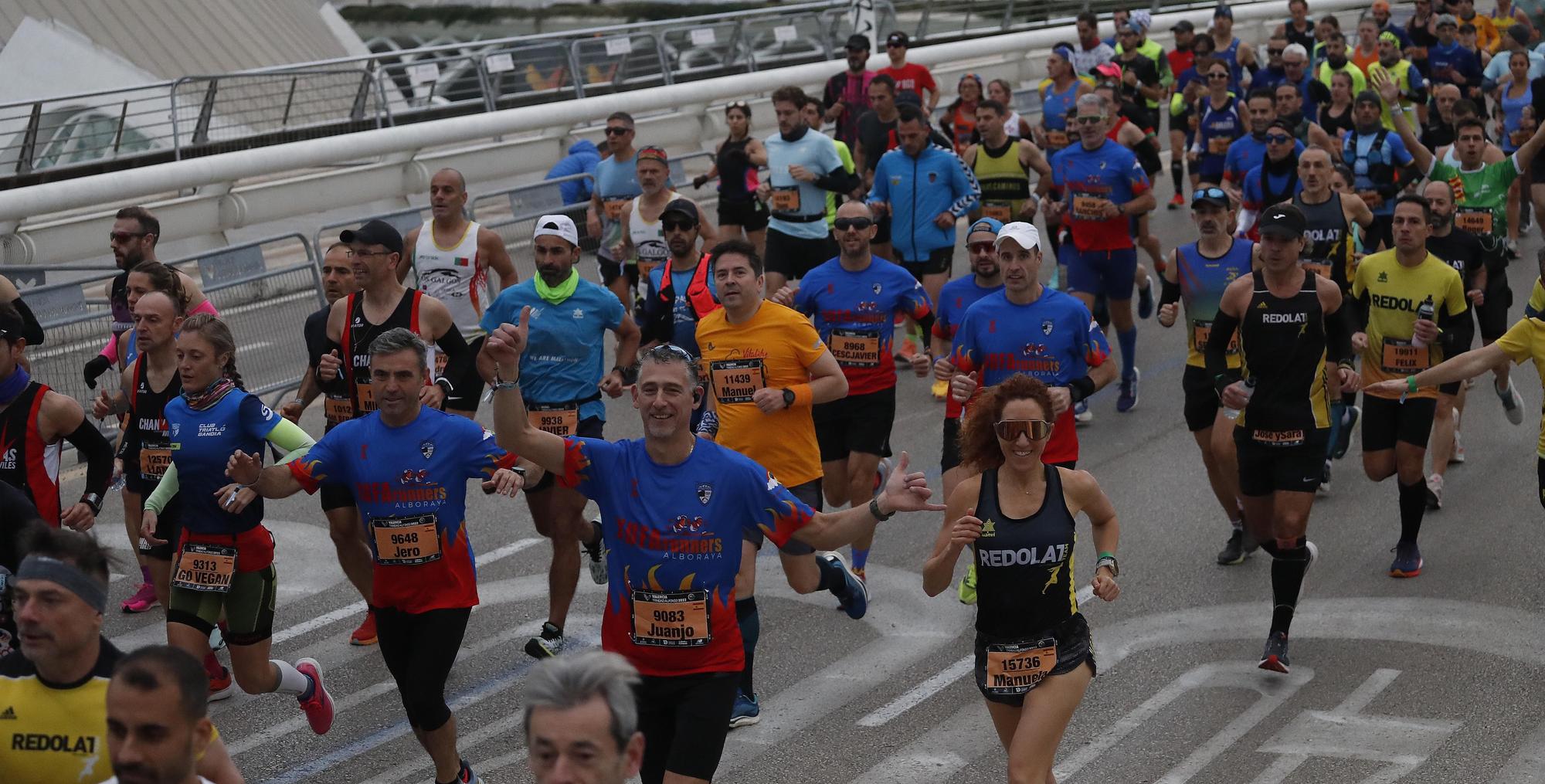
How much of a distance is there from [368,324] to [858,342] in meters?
2.57

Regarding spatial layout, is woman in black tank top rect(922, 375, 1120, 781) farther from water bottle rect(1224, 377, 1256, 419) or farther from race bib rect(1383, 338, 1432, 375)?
race bib rect(1383, 338, 1432, 375)

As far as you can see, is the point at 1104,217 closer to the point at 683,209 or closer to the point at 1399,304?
the point at 1399,304

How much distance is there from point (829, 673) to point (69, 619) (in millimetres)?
4255

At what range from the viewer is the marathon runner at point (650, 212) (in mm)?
11273

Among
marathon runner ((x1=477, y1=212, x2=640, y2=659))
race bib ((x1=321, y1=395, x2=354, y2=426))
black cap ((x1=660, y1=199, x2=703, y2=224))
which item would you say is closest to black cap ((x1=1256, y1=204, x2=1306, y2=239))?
black cap ((x1=660, y1=199, x2=703, y2=224))

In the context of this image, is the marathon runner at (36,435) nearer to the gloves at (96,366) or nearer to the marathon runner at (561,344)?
the gloves at (96,366)

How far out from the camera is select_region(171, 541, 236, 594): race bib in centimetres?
698

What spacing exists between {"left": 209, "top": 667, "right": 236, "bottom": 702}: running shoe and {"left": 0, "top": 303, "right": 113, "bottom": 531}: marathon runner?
1086mm

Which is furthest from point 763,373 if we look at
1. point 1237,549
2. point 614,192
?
point 614,192

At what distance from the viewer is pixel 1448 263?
10.3 m

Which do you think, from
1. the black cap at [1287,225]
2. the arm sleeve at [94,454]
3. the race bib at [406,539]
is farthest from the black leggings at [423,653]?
the black cap at [1287,225]

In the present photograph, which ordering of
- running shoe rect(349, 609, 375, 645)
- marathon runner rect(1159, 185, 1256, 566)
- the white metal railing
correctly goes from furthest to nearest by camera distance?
the white metal railing
marathon runner rect(1159, 185, 1256, 566)
running shoe rect(349, 609, 375, 645)

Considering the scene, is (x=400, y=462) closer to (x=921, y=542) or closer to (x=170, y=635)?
(x=170, y=635)

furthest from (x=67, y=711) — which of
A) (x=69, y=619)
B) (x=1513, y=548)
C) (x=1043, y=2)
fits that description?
(x=1043, y=2)
